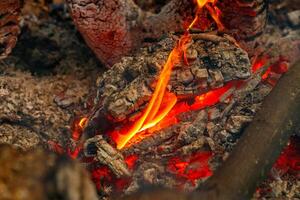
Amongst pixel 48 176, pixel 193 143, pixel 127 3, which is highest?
pixel 127 3

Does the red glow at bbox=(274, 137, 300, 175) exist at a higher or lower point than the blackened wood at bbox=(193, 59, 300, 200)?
lower

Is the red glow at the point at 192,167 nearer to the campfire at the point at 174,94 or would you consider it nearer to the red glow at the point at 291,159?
the campfire at the point at 174,94

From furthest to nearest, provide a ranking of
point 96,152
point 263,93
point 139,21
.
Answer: point 139,21 → point 263,93 → point 96,152

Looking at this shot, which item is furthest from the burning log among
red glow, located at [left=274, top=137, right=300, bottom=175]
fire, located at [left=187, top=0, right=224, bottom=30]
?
fire, located at [left=187, top=0, right=224, bottom=30]

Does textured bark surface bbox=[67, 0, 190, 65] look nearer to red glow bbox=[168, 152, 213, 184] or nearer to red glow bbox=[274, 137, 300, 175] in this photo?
red glow bbox=[168, 152, 213, 184]

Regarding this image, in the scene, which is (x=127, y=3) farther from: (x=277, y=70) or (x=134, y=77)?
(x=277, y=70)

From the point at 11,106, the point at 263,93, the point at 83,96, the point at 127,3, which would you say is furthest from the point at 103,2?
the point at 263,93

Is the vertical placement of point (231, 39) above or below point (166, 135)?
above

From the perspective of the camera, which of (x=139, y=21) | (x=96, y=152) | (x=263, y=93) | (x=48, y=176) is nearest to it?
(x=48, y=176)
